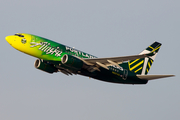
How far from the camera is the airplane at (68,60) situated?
40.8m

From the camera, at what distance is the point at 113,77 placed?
45500 millimetres

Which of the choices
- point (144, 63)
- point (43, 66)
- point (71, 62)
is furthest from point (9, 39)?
point (144, 63)

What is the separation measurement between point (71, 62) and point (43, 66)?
6655mm

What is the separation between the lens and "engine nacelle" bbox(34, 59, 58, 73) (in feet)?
147

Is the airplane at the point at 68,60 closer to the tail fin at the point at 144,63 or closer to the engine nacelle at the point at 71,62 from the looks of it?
the engine nacelle at the point at 71,62

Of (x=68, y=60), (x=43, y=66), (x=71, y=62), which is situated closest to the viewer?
(x=68, y=60)

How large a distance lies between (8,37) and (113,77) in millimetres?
16799

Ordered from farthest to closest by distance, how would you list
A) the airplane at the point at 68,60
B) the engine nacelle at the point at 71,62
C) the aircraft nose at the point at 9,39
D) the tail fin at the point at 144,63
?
the tail fin at the point at 144,63, the aircraft nose at the point at 9,39, the airplane at the point at 68,60, the engine nacelle at the point at 71,62

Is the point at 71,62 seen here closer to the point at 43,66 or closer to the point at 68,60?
the point at 68,60

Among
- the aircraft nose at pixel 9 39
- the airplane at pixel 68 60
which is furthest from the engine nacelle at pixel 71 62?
the aircraft nose at pixel 9 39

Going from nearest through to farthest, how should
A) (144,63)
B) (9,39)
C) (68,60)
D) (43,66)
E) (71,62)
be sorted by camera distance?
(68,60), (71,62), (9,39), (43,66), (144,63)

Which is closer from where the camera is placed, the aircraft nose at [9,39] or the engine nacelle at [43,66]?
the aircraft nose at [9,39]

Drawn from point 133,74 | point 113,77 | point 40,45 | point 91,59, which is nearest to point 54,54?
point 40,45

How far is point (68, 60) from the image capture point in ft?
131
